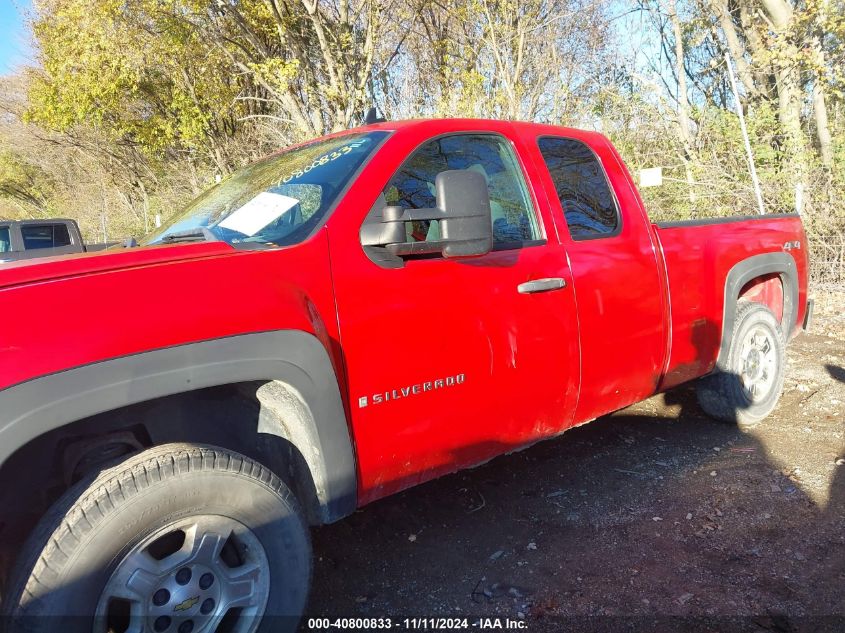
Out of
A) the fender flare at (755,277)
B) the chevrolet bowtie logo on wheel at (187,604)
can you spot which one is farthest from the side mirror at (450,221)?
the fender flare at (755,277)

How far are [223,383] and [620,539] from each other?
205 centimetres

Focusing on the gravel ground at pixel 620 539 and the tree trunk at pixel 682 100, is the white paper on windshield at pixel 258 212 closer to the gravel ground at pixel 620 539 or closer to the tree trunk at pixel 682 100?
the gravel ground at pixel 620 539

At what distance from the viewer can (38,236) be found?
11375mm

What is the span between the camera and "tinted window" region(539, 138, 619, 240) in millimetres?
3035

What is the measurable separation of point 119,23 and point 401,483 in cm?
1569

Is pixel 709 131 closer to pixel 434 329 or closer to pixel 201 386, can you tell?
pixel 434 329

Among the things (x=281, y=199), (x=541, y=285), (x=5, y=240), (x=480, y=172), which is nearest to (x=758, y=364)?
(x=541, y=285)

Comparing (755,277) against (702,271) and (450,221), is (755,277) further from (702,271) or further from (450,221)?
(450,221)

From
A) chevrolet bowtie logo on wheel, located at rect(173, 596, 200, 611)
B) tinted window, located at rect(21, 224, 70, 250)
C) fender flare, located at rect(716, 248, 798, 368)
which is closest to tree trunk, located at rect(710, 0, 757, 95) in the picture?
fender flare, located at rect(716, 248, 798, 368)

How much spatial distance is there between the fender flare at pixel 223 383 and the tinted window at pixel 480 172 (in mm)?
763

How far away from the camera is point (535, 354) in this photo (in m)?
2.66

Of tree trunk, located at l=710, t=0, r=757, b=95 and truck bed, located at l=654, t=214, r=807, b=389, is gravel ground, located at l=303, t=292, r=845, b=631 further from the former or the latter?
tree trunk, located at l=710, t=0, r=757, b=95

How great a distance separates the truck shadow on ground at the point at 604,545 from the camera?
2.42 m

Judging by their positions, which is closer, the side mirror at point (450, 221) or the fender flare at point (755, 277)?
the side mirror at point (450, 221)
